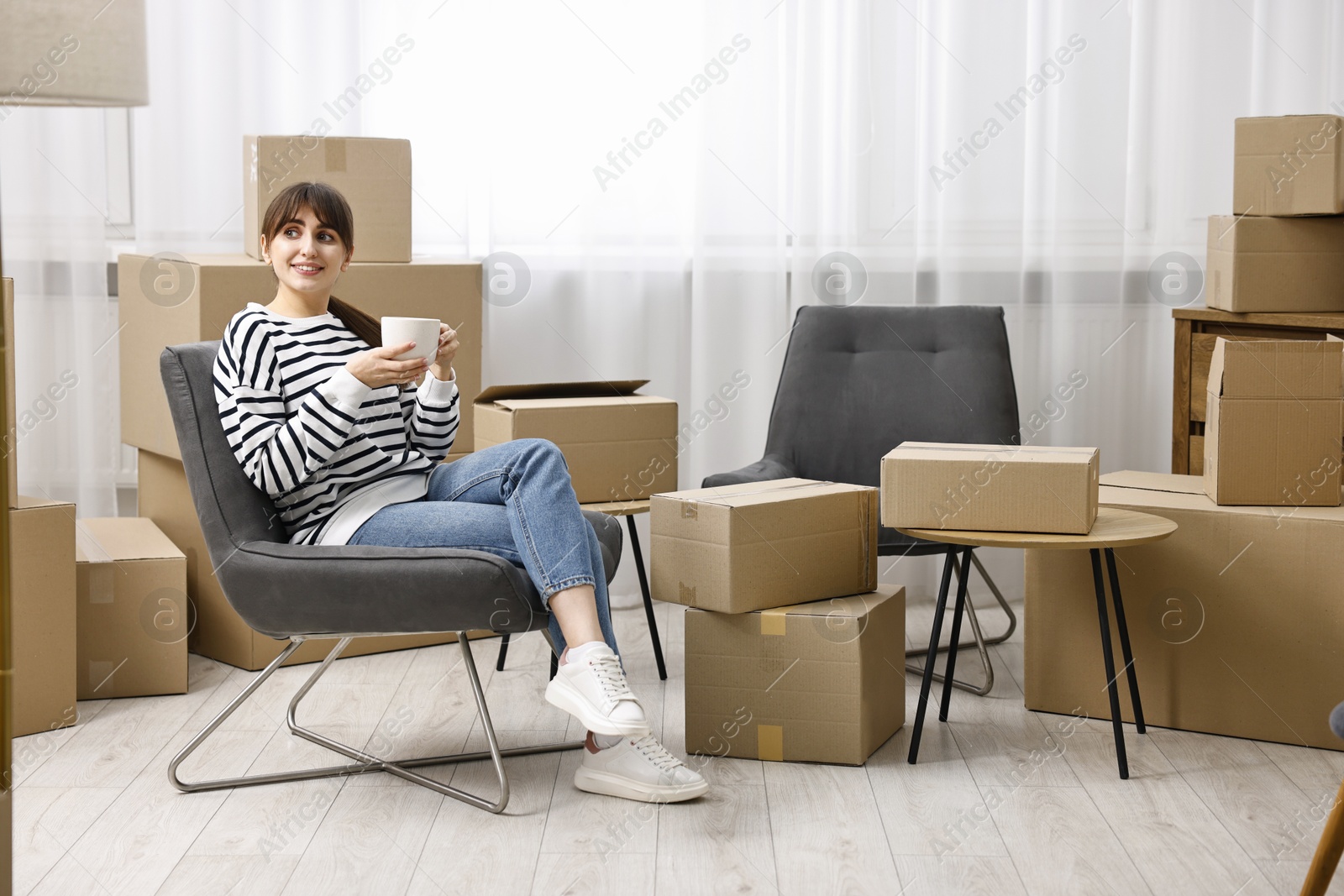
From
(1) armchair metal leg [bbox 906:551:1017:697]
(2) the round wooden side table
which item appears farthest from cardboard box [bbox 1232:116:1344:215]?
(1) armchair metal leg [bbox 906:551:1017:697]

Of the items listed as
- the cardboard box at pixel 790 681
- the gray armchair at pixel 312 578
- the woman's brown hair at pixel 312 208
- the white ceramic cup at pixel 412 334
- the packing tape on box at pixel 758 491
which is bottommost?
the cardboard box at pixel 790 681

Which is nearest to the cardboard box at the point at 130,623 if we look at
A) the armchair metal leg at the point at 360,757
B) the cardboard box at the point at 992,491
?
the armchair metal leg at the point at 360,757

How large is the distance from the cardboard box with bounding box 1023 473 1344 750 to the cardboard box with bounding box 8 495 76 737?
176cm

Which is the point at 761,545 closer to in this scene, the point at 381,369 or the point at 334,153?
the point at 381,369

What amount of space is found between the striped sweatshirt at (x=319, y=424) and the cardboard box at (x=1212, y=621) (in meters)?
1.14

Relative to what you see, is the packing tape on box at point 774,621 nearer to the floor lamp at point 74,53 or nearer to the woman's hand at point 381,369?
the woman's hand at point 381,369

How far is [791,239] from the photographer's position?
3.17 meters

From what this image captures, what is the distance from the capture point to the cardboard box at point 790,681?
6.81ft

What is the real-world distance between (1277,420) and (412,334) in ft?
4.71

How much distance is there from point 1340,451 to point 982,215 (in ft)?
4.09

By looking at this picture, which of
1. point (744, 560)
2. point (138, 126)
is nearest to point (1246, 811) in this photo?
point (744, 560)

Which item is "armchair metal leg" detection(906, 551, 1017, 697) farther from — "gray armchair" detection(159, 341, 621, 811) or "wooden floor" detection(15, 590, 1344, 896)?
"gray armchair" detection(159, 341, 621, 811)

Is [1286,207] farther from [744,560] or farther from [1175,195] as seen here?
[744,560]

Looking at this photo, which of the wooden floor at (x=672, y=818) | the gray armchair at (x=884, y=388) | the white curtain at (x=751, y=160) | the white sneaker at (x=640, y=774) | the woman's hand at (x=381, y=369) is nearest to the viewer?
the wooden floor at (x=672, y=818)
